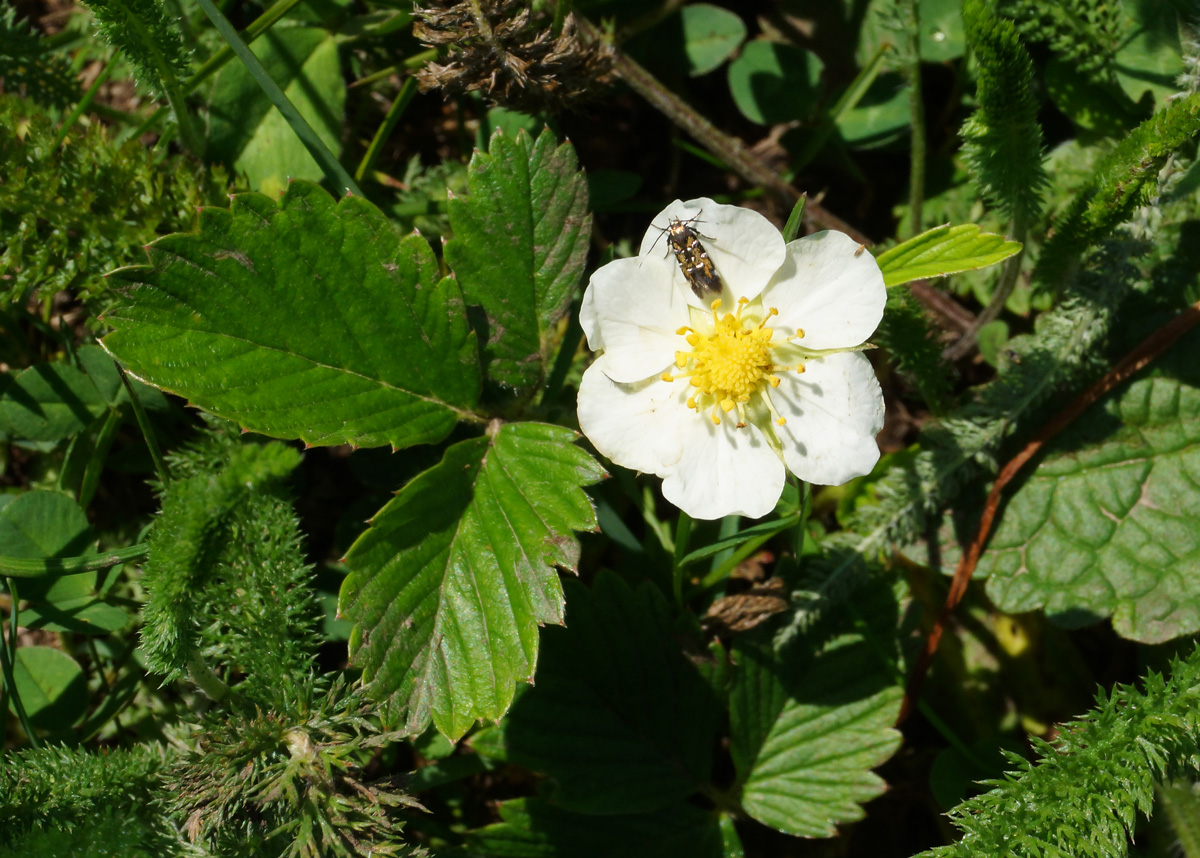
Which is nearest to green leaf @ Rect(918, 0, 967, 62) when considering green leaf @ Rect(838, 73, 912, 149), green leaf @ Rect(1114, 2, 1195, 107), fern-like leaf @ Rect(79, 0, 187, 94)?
green leaf @ Rect(838, 73, 912, 149)

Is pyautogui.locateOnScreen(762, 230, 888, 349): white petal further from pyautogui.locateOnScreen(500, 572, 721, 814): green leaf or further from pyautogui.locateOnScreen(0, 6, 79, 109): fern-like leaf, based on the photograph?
pyautogui.locateOnScreen(0, 6, 79, 109): fern-like leaf

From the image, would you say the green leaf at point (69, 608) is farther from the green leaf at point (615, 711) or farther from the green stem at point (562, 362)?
the green stem at point (562, 362)

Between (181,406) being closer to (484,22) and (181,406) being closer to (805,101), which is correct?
(484,22)

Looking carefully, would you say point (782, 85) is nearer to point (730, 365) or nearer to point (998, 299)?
point (998, 299)

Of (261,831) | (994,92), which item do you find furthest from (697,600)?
(994,92)

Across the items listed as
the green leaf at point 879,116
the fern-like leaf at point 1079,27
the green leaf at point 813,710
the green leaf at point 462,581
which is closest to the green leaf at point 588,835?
the green leaf at point 813,710
